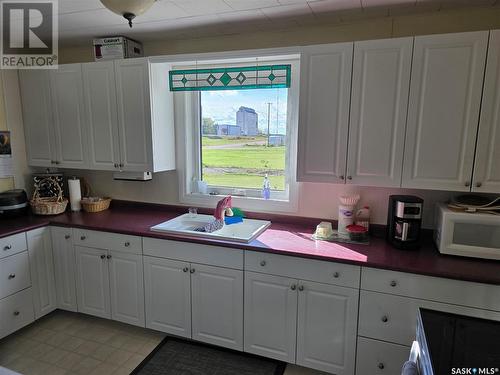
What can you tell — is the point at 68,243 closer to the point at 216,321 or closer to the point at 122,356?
the point at 122,356

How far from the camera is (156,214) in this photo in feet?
9.04

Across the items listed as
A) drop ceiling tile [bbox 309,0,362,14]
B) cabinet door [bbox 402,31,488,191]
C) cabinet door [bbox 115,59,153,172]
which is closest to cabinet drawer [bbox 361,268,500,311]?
cabinet door [bbox 402,31,488,191]

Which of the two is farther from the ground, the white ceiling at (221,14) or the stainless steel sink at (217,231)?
the white ceiling at (221,14)

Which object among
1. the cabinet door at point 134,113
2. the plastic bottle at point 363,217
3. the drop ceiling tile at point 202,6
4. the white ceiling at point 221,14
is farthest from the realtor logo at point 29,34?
the plastic bottle at point 363,217

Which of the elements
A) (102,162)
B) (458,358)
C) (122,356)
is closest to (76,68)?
(102,162)

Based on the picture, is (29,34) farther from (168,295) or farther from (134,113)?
(168,295)

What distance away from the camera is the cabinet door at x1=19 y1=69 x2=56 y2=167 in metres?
2.72

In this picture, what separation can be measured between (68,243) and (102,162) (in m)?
0.70

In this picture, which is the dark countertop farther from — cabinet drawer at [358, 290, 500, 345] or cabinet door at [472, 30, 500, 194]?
cabinet door at [472, 30, 500, 194]

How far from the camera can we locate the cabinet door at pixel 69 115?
2.62 meters

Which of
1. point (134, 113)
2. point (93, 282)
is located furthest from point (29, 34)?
point (93, 282)

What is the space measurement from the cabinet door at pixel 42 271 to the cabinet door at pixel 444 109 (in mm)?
2702

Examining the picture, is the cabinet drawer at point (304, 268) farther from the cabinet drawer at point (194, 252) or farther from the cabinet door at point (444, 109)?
the cabinet door at point (444, 109)

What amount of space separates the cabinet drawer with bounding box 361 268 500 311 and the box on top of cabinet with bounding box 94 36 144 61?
2365 millimetres
